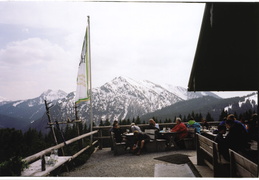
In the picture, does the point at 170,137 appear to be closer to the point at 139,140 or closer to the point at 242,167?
the point at 139,140

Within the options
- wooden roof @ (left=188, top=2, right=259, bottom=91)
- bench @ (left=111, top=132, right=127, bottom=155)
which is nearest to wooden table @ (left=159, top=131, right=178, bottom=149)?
bench @ (left=111, top=132, right=127, bottom=155)

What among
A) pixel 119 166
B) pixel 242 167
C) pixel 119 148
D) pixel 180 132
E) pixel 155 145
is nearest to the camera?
pixel 242 167

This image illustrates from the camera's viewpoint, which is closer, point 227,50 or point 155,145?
point 227,50

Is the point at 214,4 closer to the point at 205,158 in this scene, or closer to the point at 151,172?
the point at 205,158

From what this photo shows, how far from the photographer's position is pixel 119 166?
23.2ft

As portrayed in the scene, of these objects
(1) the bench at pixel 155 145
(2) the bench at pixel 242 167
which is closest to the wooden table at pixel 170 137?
(1) the bench at pixel 155 145

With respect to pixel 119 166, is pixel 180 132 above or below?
above

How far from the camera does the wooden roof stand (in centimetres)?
305

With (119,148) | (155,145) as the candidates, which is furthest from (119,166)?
(155,145)

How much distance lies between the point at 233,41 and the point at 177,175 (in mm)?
3322

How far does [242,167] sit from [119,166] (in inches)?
179

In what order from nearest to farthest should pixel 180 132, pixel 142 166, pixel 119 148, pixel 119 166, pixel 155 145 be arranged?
pixel 142 166 → pixel 119 166 → pixel 119 148 → pixel 155 145 → pixel 180 132

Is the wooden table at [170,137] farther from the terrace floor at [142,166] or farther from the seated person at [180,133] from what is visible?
the terrace floor at [142,166]

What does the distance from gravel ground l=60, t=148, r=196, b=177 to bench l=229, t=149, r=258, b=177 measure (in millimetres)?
2942
